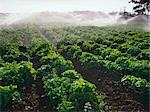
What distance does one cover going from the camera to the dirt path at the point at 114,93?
15242mm

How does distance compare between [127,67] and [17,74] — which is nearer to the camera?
[17,74]

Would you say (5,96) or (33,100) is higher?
(5,96)

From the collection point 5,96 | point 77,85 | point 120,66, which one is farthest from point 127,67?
point 5,96

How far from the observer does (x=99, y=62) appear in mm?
20156

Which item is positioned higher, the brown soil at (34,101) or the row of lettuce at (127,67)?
the row of lettuce at (127,67)

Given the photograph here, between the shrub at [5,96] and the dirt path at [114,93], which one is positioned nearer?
the shrub at [5,96]

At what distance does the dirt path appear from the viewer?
15242 millimetres

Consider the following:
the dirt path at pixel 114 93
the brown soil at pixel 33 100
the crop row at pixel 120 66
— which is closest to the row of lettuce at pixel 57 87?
the brown soil at pixel 33 100

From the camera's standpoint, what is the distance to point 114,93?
1698 cm

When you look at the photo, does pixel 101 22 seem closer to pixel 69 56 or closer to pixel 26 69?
pixel 69 56

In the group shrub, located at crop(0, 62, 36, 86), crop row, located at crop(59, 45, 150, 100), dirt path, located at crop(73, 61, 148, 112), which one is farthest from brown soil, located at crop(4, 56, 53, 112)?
crop row, located at crop(59, 45, 150, 100)

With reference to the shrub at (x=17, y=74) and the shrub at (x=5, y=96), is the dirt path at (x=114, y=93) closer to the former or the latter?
the shrub at (x=17, y=74)

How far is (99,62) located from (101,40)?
12872mm

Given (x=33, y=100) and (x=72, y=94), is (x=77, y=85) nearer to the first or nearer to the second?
(x=72, y=94)
